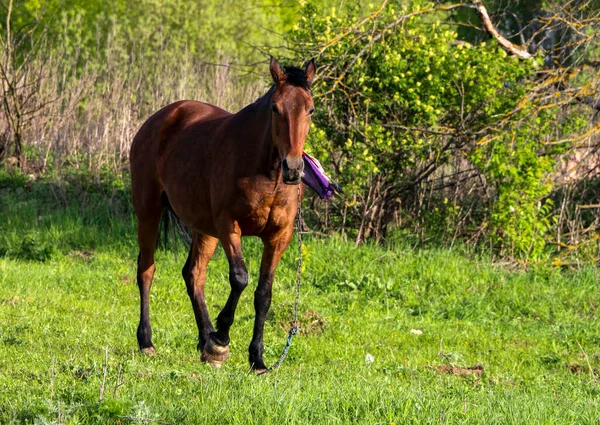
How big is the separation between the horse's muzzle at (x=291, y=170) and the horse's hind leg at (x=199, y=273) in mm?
2016

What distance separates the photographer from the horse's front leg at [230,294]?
6715 mm

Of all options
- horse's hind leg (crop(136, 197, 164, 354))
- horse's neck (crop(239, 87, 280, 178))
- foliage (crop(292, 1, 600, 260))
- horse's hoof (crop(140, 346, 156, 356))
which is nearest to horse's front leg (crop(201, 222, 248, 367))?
horse's neck (crop(239, 87, 280, 178))

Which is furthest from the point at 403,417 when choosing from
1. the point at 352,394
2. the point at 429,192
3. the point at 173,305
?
the point at 429,192

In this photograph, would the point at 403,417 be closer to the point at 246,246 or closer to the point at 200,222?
the point at 200,222

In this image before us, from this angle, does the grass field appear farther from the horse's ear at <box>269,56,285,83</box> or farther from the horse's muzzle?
the horse's ear at <box>269,56,285,83</box>

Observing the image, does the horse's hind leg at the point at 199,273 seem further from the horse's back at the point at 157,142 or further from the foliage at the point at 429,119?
the foliage at the point at 429,119

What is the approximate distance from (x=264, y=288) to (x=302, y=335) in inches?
62.4

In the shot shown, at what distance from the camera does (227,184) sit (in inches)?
266

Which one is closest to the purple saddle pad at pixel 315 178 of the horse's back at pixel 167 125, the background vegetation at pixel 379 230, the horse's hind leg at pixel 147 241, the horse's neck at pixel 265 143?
the horse's neck at pixel 265 143

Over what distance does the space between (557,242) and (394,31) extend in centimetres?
330

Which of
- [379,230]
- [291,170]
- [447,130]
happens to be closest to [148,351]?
[291,170]

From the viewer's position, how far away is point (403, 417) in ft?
15.2

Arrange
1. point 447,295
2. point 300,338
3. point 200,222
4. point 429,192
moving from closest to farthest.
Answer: point 200,222 → point 300,338 → point 447,295 → point 429,192

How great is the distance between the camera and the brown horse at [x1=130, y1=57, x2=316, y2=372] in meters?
6.27
